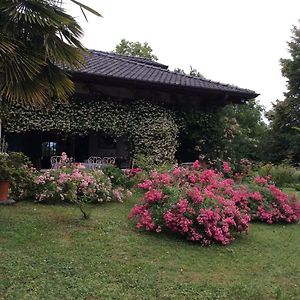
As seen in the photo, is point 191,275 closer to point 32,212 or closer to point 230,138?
point 32,212

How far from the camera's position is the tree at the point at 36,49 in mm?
6030

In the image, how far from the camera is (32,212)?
7488 mm

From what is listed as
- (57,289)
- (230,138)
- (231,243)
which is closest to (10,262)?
(57,289)

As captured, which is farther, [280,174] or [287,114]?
[287,114]

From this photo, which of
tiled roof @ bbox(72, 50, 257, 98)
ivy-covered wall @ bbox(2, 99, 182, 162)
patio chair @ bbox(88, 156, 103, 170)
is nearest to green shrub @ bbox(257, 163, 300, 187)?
tiled roof @ bbox(72, 50, 257, 98)

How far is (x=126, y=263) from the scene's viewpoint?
5258 mm

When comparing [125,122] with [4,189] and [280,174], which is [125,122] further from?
[4,189]

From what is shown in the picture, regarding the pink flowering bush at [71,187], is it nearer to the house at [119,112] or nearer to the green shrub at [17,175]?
the green shrub at [17,175]

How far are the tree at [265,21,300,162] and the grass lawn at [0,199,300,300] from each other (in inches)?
979

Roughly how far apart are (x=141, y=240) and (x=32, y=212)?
235 cm

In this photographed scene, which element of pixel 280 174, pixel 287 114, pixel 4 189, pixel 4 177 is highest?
pixel 287 114

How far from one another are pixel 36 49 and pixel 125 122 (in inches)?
311

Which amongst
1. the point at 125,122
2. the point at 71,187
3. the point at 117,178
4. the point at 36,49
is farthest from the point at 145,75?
the point at 36,49

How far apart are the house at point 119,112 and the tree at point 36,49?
19.6 feet
